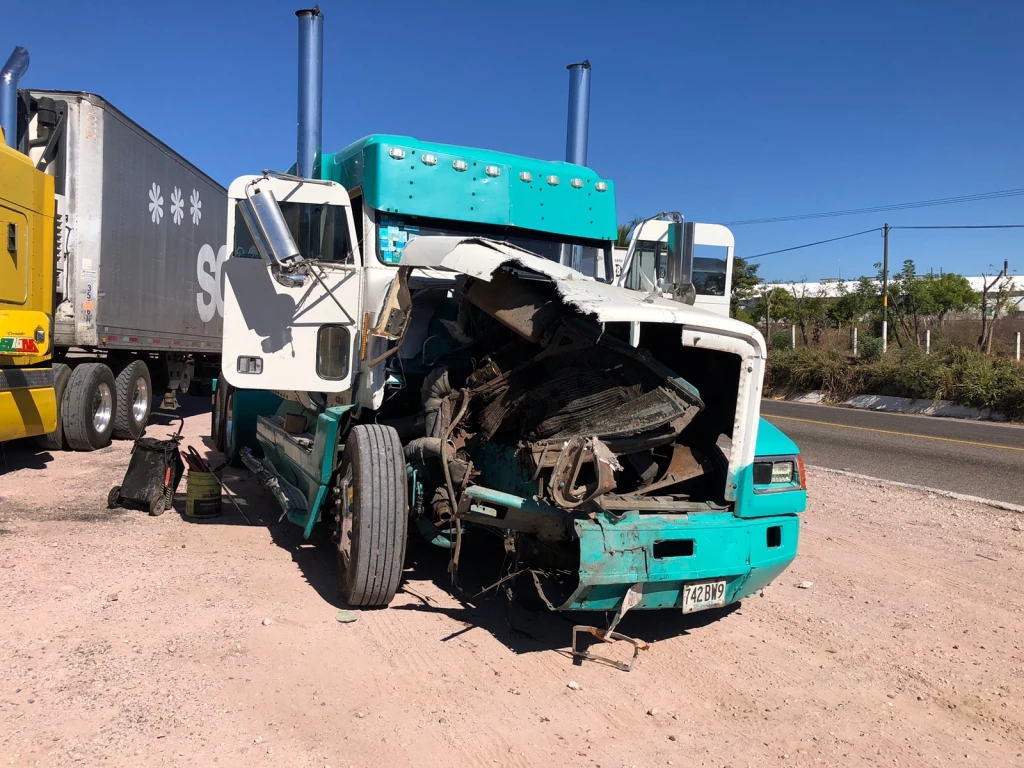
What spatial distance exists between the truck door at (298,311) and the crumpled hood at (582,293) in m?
0.95

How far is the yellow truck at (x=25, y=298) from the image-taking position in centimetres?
753

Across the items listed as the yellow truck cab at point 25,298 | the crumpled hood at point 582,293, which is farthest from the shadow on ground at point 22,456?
Result: the crumpled hood at point 582,293

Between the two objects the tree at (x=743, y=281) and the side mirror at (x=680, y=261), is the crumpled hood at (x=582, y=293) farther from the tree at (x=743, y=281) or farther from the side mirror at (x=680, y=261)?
the tree at (x=743, y=281)

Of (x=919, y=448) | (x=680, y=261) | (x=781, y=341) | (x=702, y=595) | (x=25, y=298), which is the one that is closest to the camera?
(x=702, y=595)

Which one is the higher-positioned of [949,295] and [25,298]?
[949,295]

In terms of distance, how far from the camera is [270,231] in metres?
4.73

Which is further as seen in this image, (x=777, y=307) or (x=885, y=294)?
(x=777, y=307)

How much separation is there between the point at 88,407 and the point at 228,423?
7.54 ft

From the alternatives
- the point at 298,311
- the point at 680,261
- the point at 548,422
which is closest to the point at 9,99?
the point at 298,311

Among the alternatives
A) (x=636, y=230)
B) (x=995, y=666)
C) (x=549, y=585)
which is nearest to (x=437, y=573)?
(x=549, y=585)

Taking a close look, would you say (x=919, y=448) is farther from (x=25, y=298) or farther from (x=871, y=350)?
(x=871, y=350)

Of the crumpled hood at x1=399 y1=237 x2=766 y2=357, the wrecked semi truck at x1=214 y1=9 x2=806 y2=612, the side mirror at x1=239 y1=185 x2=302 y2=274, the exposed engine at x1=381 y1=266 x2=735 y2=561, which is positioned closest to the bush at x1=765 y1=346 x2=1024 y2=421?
the wrecked semi truck at x1=214 y1=9 x2=806 y2=612

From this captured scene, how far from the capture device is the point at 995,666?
409 cm

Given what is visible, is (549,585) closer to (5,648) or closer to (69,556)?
(5,648)
